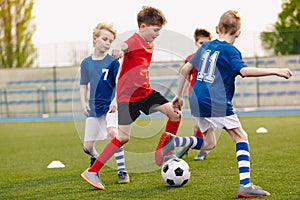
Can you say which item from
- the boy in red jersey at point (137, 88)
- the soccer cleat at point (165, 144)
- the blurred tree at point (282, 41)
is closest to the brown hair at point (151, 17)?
the boy in red jersey at point (137, 88)

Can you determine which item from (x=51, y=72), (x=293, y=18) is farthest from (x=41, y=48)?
(x=293, y=18)

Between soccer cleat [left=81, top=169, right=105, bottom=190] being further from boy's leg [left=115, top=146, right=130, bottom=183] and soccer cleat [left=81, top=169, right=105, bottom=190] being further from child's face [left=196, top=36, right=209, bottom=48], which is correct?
child's face [left=196, top=36, right=209, bottom=48]

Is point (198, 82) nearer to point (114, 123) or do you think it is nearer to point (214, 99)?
point (214, 99)

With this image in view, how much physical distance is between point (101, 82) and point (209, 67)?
151cm

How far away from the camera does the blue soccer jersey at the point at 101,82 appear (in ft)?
19.6

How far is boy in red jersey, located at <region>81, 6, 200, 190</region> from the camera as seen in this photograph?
18.1 ft

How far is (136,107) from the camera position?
555 centimetres

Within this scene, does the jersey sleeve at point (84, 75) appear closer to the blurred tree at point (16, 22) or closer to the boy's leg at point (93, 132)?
the boy's leg at point (93, 132)

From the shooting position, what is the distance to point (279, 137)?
9656 mm

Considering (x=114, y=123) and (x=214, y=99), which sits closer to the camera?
(x=214, y=99)

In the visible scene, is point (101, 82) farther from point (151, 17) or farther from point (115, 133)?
point (151, 17)

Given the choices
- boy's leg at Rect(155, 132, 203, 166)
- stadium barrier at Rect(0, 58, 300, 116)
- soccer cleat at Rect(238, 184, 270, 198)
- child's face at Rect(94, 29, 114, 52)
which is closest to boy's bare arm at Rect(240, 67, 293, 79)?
soccer cleat at Rect(238, 184, 270, 198)

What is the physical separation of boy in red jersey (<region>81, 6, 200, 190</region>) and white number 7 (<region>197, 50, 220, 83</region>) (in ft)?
2.46

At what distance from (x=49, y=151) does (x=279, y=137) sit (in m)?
3.71
